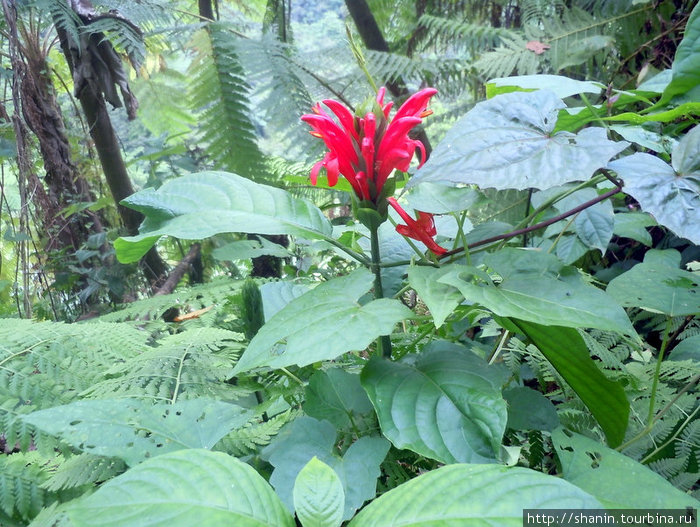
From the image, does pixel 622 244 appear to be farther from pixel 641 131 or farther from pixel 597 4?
pixel 597 4

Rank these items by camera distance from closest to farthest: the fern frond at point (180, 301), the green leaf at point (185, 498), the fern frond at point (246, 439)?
the green leaf at point (185, 498) → the fern frond at point (246, 439) → the fern frond at point (180, 301)

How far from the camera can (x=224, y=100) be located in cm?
163

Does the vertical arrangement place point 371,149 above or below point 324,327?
above

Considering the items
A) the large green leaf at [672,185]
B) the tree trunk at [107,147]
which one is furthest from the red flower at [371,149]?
the tree trunk at [107,147]

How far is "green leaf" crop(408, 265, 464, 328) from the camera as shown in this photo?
382 mm

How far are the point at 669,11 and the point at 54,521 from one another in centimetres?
193

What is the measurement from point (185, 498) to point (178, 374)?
291 mm

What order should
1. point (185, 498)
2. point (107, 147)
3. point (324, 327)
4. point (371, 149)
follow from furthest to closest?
point (107, 147), point (371, 149), point (324, 327), point (185, 498)

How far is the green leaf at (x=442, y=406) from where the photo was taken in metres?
0.38

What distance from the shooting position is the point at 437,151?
0.47 metres

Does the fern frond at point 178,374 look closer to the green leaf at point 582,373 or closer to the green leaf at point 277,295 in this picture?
the green leaf at point 277,295

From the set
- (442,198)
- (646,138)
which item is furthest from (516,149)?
(646,138)

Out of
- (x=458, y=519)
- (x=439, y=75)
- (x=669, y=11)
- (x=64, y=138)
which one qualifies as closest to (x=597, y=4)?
(x=669, y=11)

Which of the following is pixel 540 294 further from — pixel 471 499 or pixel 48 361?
pixel 48 361
